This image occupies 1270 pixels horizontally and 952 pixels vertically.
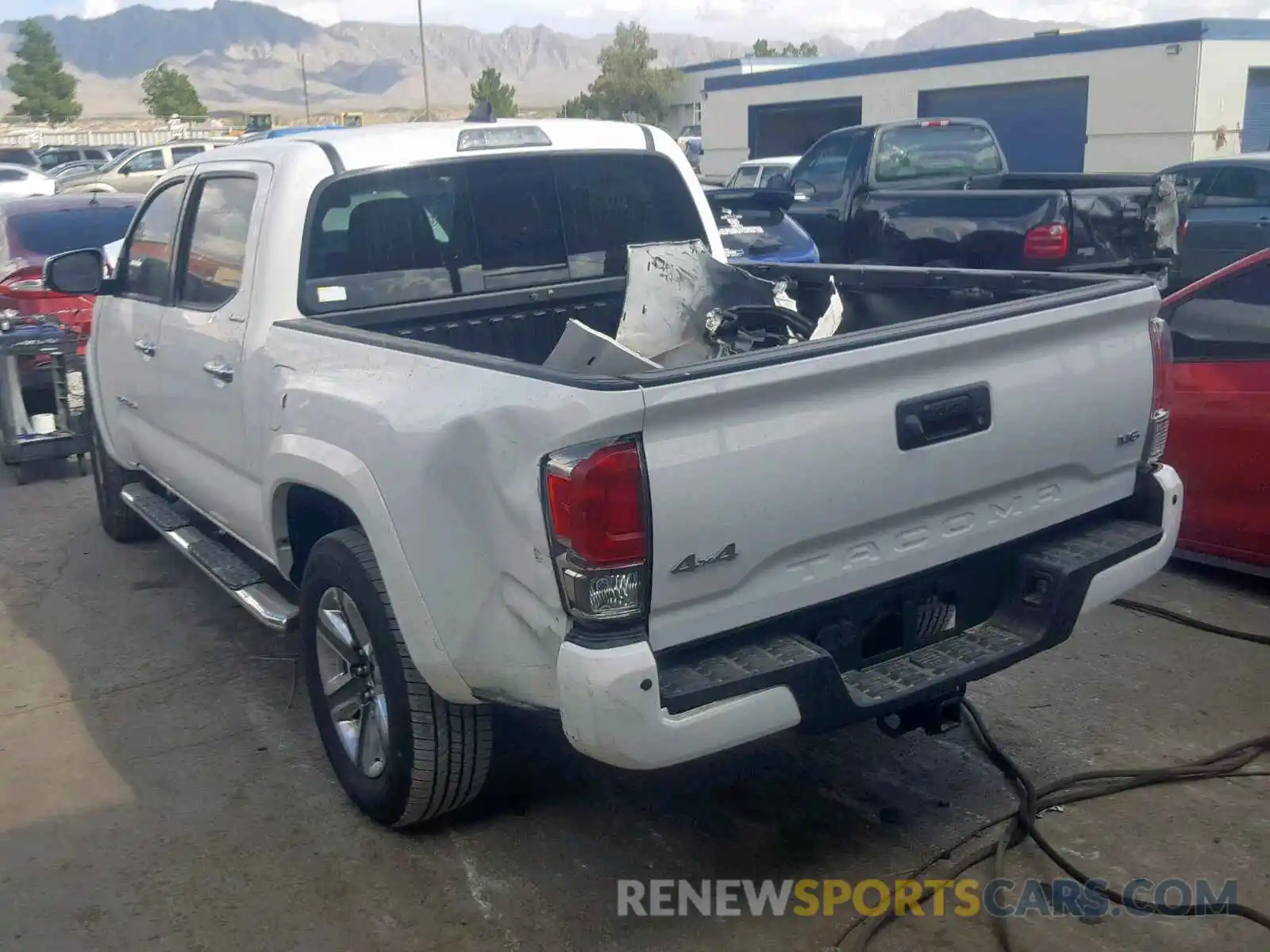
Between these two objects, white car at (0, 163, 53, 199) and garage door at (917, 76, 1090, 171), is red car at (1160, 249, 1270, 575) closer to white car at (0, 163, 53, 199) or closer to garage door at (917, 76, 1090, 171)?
garage door at (917, 76, 1090, 171)

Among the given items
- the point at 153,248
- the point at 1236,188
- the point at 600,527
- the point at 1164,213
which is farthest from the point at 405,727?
the point at 1236,188

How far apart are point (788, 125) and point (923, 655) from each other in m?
36.9

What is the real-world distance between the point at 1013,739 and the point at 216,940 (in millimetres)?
2592

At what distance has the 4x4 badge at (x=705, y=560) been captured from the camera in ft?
9.64

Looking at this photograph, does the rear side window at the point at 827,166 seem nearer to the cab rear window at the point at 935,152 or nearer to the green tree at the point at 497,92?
the cab rear window at the point at 935,152

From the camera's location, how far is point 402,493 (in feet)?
11.0

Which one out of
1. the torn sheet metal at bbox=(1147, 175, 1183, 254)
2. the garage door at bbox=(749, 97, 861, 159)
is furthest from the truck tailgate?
the garage door at bbox=(749, 97, 861, 159)

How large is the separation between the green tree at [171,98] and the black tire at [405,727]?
3086 inches

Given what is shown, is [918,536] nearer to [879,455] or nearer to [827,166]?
[879,455]

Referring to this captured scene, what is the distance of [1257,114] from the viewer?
94.5 ft

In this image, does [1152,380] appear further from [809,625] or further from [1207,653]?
[1207,653]

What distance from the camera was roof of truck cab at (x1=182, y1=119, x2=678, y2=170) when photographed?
14.6 ft

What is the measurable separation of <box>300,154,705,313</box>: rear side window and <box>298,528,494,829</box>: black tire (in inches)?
41.2

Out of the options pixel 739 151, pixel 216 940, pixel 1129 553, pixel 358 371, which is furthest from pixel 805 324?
pixel 739 151
